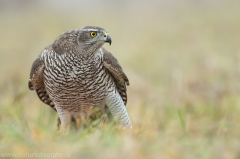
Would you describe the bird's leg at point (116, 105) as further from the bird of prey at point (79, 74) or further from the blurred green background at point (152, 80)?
the blurred green background at point (152, 80)

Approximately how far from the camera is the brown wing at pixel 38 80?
621 centimetres

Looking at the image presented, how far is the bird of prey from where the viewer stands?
5.95 m

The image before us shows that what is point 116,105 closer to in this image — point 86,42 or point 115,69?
point 115,69

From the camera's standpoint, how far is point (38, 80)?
643 cm

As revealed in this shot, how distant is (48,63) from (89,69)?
18.4 inches

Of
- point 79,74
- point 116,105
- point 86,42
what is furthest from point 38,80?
point 116,105

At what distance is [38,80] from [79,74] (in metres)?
0.72

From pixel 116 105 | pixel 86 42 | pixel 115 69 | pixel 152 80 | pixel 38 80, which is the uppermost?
pixel 86 42

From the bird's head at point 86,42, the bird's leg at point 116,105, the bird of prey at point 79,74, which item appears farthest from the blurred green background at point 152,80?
the bird's head at point 86,42

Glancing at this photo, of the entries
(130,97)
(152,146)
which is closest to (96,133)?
(152,146)

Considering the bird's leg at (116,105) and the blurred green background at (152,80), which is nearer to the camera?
the blurred green background at (152,80)

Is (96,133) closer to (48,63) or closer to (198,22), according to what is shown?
(48,63)

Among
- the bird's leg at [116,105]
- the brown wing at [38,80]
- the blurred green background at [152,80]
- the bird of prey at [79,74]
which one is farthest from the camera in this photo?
the bird's leg at [116,105]

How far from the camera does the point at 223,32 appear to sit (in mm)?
16250
